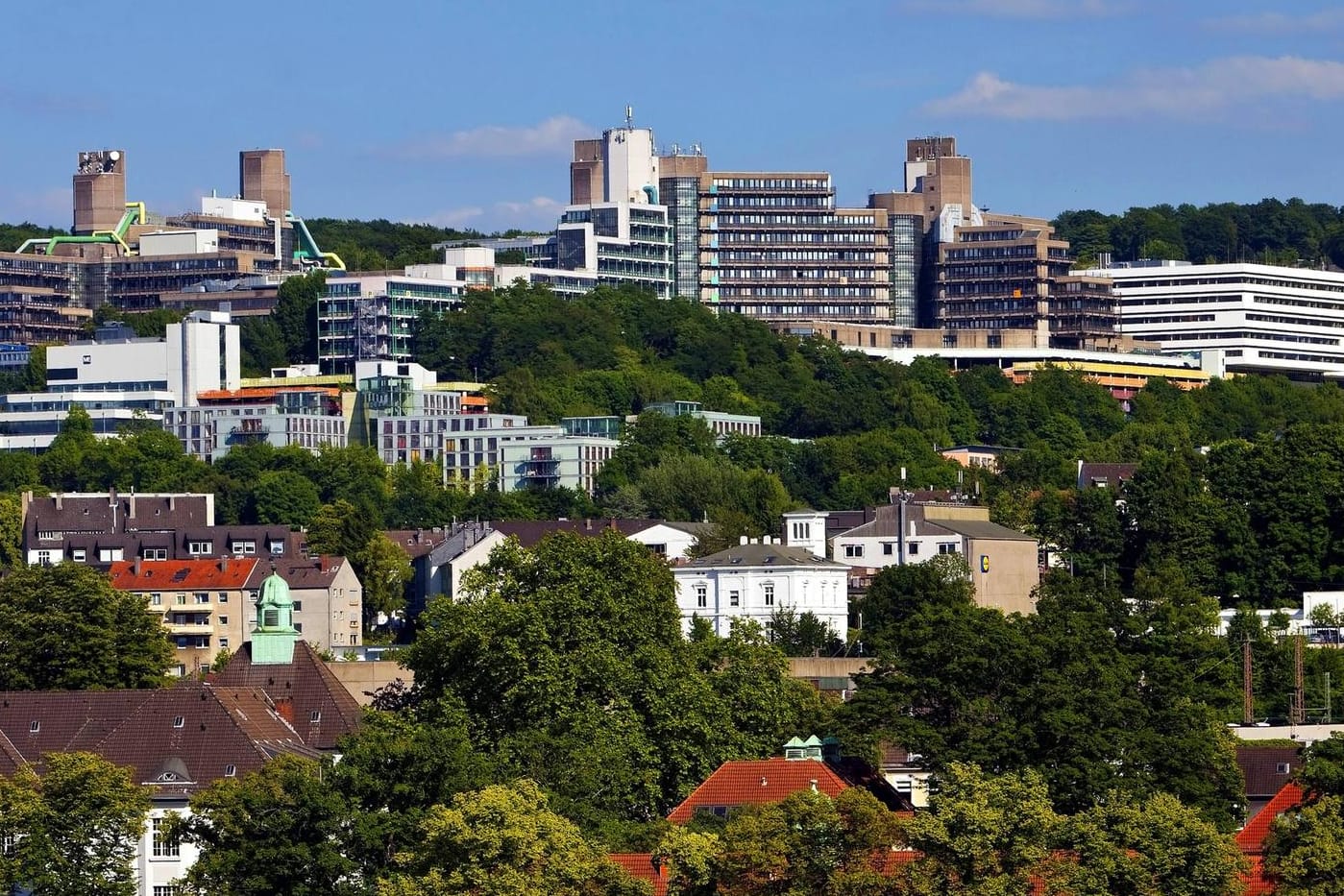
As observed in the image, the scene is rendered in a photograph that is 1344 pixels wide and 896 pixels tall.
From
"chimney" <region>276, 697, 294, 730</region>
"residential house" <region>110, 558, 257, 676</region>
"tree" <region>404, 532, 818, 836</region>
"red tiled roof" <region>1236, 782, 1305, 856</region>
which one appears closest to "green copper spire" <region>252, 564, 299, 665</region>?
"chimney" <region>276, 697, 294, 730</region>

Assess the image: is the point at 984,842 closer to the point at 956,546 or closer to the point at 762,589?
the point at 762,589

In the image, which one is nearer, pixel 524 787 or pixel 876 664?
pixel 524 787

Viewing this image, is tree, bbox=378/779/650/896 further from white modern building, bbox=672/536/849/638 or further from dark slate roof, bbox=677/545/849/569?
dark slate roof, bbox=677/545/849/569

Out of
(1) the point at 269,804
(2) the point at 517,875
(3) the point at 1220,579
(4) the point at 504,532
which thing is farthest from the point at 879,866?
(4) the point at 504,532

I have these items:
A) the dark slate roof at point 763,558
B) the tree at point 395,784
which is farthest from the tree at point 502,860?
the dark slate roof at point 763,558

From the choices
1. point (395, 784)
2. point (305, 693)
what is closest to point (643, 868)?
point (395, 784)

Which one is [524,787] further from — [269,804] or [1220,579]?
[1220,579]

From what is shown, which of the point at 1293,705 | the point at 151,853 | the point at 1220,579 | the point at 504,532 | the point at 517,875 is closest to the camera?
the point at 517,875
